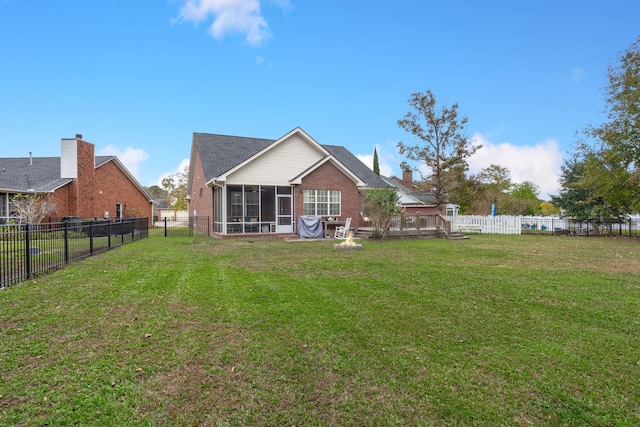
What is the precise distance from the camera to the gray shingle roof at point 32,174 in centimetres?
2206

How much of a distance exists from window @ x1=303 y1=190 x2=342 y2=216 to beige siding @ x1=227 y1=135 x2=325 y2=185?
1.62 m

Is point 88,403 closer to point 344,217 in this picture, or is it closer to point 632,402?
point 632,402

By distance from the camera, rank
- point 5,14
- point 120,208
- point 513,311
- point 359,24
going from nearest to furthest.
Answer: point 513,311 → point 5,14 → point 359,24 → point 120,208

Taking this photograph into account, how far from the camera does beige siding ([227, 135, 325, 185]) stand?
61.9 ft

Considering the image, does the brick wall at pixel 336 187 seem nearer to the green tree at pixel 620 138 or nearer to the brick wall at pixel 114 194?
the green tree at pixel 620 138

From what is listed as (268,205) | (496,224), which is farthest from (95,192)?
(496,224)

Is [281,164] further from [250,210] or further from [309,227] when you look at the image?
[309,227]

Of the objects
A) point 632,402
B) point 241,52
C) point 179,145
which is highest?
point 241,52

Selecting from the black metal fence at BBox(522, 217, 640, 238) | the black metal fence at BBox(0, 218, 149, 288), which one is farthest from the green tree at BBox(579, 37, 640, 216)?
the black metal fence at BBox(0, 218, 149, 288)

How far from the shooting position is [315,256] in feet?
35.5

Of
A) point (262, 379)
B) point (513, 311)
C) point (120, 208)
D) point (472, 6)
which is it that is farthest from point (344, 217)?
point (120, 208)

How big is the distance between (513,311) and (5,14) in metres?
19.7

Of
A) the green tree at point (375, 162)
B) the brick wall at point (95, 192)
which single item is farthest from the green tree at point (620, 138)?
the brick wall at point (95, 192)

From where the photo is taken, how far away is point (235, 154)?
75.0ft
